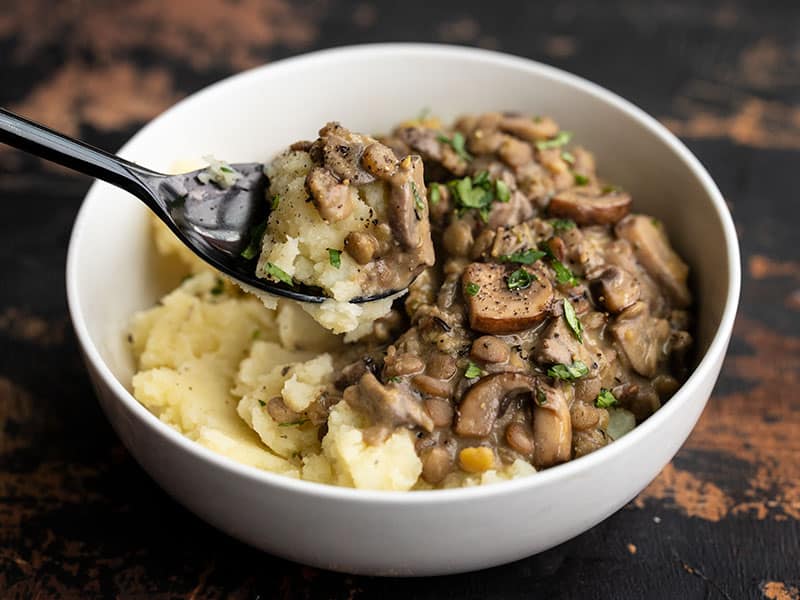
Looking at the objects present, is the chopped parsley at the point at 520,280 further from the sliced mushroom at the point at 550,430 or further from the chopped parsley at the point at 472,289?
the sliced mushroom at the point at 550,430

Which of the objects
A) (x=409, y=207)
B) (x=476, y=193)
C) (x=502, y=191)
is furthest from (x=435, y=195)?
(x=409, y=207)

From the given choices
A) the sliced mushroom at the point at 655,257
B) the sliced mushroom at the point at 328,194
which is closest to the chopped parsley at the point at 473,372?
the sliced mushroom at the point at 328,194

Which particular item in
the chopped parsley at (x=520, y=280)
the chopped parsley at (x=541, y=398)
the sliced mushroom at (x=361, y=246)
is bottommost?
the chopped parsley at (x=541, y=398)

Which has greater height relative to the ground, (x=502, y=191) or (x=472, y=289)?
(x=502, y=191)

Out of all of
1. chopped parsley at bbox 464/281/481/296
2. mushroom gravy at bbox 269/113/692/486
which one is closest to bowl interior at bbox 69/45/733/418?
mushroom gravy at bbox 269/113/692/486

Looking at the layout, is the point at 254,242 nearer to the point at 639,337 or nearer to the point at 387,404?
the point at 387,404

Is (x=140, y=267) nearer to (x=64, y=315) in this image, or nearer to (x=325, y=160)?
(x=64, y=315)
